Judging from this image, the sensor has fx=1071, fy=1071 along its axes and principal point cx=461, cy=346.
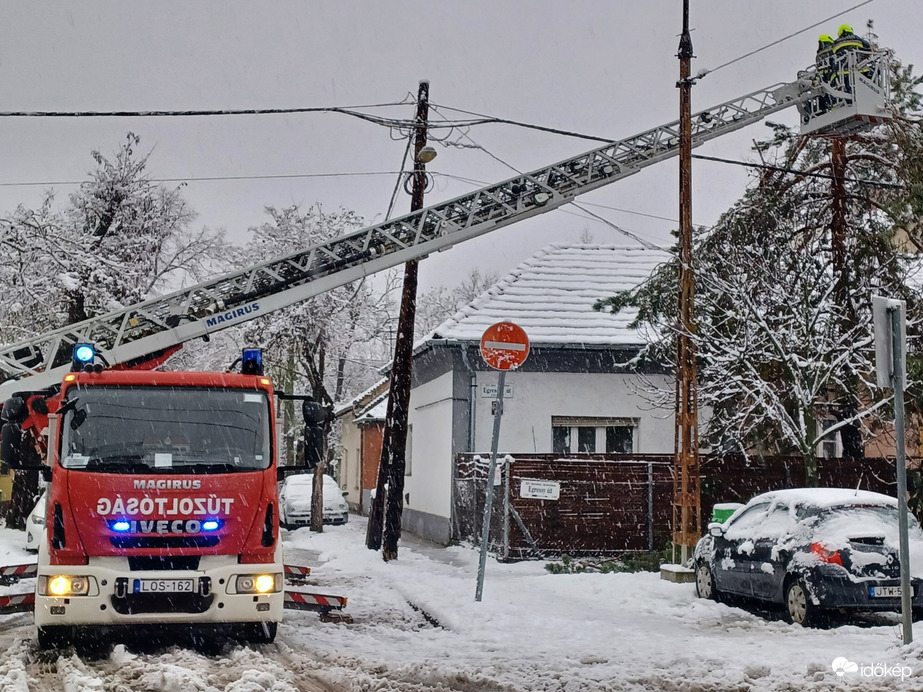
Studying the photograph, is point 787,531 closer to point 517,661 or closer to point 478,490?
point 517,661

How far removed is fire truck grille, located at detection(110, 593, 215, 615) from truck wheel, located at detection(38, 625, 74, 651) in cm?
63

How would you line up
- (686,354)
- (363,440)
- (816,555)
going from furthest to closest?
(363,440) < (686,354) < (816,555)

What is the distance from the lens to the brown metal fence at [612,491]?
18609mm

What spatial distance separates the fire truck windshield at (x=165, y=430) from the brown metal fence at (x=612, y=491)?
369 inches

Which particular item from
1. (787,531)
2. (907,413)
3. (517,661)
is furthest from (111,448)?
(907,413)

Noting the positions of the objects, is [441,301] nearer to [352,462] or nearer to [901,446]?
[352,462]

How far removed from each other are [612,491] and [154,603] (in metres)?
11.4

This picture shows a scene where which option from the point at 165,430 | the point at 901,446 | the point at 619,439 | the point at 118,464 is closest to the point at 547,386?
the point at 619,439

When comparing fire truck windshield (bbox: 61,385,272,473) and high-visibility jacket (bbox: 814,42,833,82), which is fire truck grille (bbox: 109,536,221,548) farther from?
high-visibility jacket (bbox: 814,42,833,82)

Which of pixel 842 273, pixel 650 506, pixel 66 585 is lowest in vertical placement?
pixel 66 585

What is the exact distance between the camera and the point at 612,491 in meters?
19.0

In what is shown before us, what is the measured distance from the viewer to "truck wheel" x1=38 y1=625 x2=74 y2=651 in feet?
30.0

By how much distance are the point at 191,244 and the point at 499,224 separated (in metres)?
12.2

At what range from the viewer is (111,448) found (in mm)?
9289
